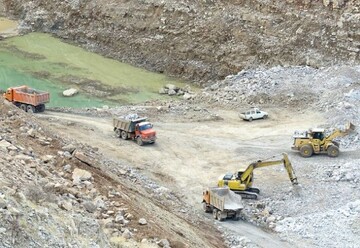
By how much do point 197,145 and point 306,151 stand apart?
4.71 meters

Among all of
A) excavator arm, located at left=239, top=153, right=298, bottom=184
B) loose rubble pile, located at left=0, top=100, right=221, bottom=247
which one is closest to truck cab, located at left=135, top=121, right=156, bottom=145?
loose rubble pile, located at left=0, top=100, right=221, bottom=247

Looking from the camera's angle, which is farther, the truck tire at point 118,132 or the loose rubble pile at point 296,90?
the loose rubble pile at point 296,90

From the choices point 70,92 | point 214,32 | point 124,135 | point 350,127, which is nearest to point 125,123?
point 124,135

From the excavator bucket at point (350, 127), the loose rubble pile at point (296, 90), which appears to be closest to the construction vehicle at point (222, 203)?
the excavator bucket at point (350, 127)

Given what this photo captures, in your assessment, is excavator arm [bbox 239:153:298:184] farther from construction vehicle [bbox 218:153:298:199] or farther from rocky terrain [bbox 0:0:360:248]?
rocky terrain [bbox 0:0:360:248]

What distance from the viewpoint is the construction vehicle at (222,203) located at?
22.9 m

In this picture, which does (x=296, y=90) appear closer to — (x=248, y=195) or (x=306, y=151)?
(x=306, y=151)

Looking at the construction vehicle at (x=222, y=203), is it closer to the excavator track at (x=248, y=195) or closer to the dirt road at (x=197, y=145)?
the dirt road at (x=197, y=145)

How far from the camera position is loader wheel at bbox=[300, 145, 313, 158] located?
2817 cm

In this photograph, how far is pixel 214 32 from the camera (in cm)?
4222

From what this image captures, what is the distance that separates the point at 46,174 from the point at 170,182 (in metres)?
8.87

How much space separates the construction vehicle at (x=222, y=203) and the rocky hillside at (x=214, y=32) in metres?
17.0

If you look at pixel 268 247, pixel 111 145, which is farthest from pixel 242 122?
pixel 268 247

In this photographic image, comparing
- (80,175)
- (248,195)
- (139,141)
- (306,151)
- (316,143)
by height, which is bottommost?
(248,195)
